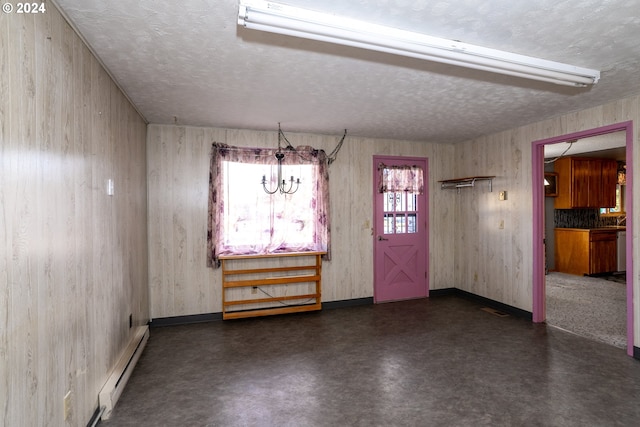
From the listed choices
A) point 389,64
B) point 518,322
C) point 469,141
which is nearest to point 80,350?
point 389,64

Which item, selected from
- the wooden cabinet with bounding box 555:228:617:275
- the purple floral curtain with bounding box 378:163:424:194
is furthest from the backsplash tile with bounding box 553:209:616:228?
the purple floral curtain with bounding box 378:163:424:194

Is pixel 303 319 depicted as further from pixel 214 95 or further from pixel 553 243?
pixel 553 243

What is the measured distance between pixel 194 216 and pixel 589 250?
7.59 metres

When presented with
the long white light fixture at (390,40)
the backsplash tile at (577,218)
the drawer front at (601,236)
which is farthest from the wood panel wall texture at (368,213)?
the backsplash tile at (577,218)

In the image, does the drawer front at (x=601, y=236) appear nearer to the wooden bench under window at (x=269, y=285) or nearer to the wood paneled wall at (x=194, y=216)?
the wood paneled wall at (x=194, y=216)

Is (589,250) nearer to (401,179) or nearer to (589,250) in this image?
(589,250)

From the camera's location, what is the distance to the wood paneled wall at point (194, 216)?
4.13m

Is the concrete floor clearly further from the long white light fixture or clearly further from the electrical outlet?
the long white light fixture

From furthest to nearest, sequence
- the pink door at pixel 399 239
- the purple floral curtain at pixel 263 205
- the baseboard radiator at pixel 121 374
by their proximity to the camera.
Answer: the pink door at pixel 399 239
the purple floral curtain at pixel 263 205
the baseboard radiator at pixel 121 374

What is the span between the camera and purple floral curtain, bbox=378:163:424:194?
200 inches

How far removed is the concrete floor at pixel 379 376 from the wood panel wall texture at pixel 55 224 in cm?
67

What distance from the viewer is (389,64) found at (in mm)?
2471

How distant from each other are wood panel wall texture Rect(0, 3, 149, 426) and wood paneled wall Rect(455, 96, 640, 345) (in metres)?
4.72
